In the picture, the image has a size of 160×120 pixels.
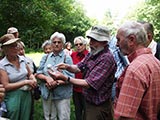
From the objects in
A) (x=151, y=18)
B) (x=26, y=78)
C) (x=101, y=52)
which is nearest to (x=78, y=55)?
(x=26, y=78)

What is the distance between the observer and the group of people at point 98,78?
3.01m

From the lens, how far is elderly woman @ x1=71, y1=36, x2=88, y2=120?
22.6 feet

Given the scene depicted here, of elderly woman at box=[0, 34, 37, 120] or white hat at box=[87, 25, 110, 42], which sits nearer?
white hat at box=[87, 25, 110, 42]

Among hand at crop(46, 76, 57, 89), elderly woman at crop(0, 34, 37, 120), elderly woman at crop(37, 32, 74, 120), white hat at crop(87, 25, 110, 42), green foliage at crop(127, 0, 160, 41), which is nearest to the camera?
white hat at crop(87, 25, 110, 42)

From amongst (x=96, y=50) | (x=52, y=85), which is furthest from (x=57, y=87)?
(x=96, y=50)

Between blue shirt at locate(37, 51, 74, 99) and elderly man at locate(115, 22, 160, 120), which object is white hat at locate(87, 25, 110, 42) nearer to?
elderly man at locate(115, 22, 160, 120)

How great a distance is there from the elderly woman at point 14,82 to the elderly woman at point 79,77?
5.32 feet

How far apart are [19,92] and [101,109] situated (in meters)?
1.31

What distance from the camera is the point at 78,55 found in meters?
7.33

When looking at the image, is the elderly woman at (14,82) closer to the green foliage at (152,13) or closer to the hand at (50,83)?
the hand at (50,83)

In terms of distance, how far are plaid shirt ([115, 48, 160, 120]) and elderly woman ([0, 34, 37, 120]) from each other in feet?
7.42

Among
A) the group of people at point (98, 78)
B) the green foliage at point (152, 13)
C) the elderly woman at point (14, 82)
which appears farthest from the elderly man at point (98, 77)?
the green foliage at point (152, 13)

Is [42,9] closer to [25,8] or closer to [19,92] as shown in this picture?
[25,8]

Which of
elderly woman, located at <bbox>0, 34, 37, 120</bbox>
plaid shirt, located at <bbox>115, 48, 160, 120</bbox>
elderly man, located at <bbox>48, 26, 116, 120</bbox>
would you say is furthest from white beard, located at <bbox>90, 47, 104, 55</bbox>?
plaid shirt, located at <bbox>115, 48, 160, 120</bbox>
